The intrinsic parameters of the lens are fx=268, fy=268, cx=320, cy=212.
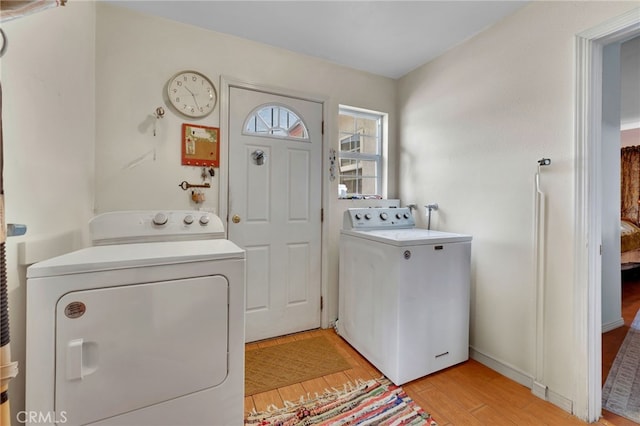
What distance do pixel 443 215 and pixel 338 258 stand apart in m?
1.00

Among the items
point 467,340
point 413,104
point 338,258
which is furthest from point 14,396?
point 413,104

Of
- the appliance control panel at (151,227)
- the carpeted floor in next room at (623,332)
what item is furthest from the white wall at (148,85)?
the carpeted floor in next room at (623,332)

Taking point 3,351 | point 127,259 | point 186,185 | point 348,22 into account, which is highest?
point 348,22

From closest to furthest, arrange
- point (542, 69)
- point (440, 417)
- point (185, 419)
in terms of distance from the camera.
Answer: point (185, 419)
point (440, 417)
point (542, 69)

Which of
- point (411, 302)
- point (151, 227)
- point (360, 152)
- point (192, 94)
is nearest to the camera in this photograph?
point (151, 227)

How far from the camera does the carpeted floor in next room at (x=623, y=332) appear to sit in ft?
4.78

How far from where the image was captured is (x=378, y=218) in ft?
7.74

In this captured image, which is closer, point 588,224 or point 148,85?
point 588,224

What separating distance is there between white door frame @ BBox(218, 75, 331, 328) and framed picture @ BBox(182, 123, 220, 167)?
1.7 inches

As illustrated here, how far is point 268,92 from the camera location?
2.26 m

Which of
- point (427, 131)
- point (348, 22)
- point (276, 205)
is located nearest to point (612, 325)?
point (427, 131)

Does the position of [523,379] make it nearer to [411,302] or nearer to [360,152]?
[411,302]

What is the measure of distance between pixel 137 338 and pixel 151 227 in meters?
0.83

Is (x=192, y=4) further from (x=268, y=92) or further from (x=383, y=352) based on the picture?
(x=383, y=352)
